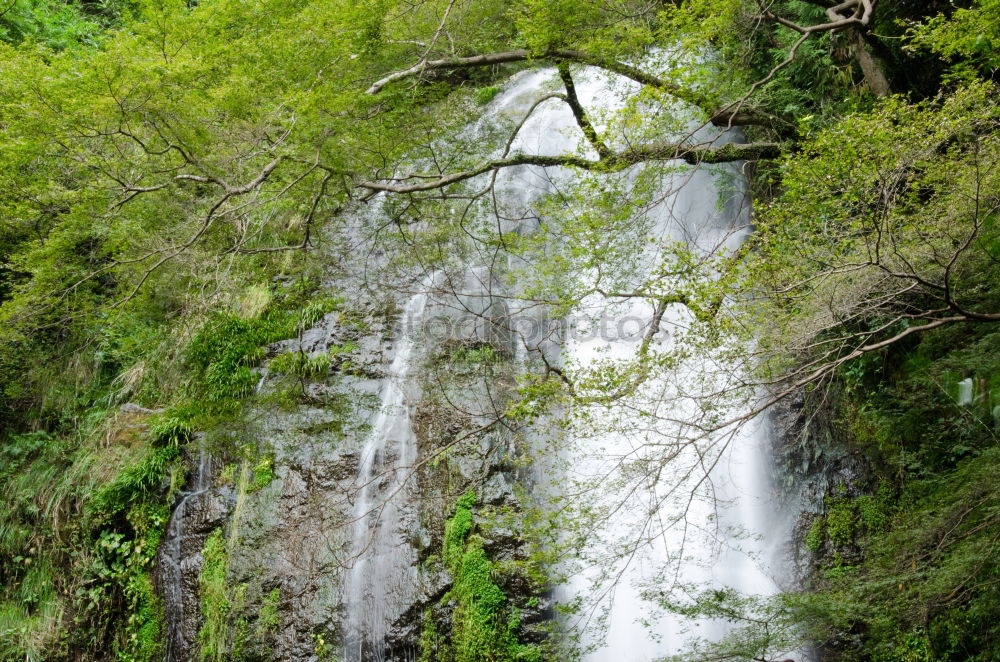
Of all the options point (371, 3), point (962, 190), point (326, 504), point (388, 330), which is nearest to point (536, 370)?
point (388, 330)

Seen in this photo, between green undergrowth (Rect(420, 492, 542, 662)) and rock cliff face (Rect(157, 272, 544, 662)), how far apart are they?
0.39 feet

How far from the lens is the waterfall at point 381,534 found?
6.96m

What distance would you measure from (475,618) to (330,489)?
2.27 metres

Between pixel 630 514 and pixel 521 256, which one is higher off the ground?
pixel 521 256

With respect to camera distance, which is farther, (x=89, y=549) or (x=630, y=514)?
(x=89, y=549)

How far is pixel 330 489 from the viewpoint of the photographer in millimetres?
7875

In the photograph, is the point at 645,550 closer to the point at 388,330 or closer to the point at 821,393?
the point at 821,393

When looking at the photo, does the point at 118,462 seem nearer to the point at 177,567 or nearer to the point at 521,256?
the point at 177,567

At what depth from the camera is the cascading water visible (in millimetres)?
7434

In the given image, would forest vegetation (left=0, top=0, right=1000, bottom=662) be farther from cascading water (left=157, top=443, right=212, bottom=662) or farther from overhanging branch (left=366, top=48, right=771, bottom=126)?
cascading water (left=157, top=443, right=212, bottom=662)

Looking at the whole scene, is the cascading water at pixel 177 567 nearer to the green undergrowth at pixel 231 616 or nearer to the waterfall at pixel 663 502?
the green undergrowth at pixel 231 616

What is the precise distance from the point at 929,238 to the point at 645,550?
164 inches

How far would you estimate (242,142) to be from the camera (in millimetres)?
7555

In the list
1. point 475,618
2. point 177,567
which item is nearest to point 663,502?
point 475,618
